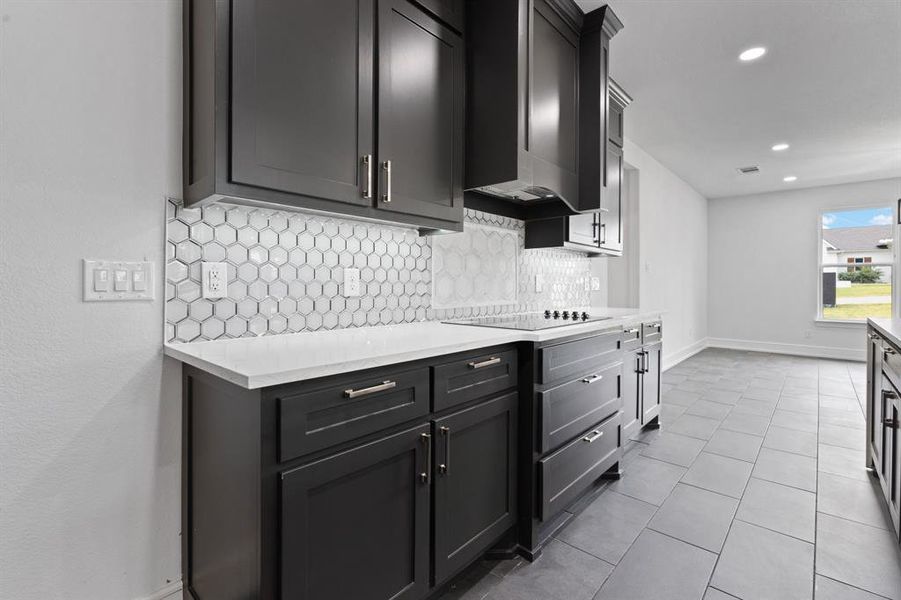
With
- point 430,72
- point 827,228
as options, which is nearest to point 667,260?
point 827,228

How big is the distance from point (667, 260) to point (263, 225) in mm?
5675

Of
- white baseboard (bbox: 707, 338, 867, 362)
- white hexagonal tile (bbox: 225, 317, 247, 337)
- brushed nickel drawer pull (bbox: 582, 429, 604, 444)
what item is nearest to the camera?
white hexagonal tile (bbox: 225, 317, 247, 337)

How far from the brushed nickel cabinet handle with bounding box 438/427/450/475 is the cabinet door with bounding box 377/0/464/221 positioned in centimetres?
87

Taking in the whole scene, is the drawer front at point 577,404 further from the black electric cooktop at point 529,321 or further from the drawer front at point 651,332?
the drawer front at point 651,332

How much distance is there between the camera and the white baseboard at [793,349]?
21.5ft

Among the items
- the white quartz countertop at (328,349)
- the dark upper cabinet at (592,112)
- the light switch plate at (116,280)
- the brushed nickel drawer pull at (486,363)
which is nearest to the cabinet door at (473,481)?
the brushed nickel drawer pull at (486,363)

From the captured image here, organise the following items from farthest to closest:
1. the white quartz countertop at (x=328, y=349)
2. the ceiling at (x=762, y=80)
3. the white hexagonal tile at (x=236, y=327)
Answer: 1. the ceiling at (x=762, y=80)
2. the white hexagonal tile at (x=236, y=327)
3. the white quartz countertop at (x=328, y=349)

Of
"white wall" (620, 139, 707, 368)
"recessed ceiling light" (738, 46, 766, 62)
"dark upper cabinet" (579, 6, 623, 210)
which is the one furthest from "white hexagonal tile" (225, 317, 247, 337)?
"white wall" (620, 139, 707, 368)

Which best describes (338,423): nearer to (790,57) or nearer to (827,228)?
(790,57)

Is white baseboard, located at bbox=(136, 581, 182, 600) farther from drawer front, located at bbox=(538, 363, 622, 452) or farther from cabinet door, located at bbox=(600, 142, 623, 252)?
cabinet door, located at bbox=(600, 142, 623, 252)

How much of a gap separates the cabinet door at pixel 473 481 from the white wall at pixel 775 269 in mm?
7515

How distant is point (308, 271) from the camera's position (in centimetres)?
175

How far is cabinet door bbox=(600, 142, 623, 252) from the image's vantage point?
3170 millimetres

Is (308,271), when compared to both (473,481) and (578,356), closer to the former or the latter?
(473,481)
